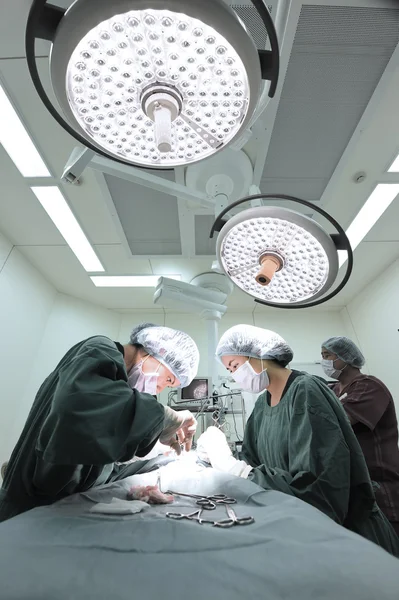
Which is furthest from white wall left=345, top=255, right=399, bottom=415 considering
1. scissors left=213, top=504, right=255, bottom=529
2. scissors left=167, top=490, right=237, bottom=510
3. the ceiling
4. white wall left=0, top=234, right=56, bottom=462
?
white wall left=0, top=234, right=56, bottom=462

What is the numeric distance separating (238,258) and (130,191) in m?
1.23

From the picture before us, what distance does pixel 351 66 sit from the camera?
122 cm

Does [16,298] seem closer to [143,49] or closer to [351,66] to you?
[143,49]

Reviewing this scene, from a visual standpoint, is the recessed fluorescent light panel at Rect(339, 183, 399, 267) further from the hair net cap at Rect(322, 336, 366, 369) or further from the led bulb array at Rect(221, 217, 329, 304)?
the led bulb array at Rect(221, 217, 329, 304)

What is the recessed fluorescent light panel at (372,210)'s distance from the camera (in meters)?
1.85

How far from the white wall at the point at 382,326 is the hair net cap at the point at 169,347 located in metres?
2.11

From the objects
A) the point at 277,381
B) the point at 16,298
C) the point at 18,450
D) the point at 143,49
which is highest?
the point at 16,298

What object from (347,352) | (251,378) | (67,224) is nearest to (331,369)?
(347,352)

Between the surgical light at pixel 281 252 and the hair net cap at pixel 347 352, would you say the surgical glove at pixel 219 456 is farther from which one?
the hair net cap at pixel 347 352

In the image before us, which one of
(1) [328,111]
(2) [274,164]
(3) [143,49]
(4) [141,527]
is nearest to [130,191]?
(2) [274,164]

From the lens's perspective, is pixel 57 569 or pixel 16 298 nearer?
pixel 57 569

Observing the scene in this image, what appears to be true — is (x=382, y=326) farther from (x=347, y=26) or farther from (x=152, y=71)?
(x=152, y=71)

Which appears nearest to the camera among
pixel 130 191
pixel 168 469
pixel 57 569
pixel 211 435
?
pixel 57 569

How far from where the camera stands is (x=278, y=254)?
785 millimetres
